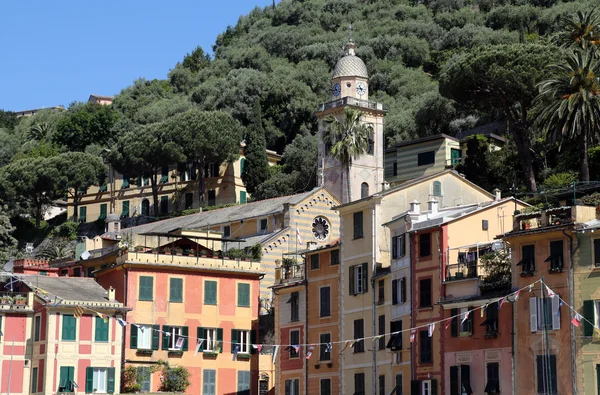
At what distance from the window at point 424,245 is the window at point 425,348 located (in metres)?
4.31

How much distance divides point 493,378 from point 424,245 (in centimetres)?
958

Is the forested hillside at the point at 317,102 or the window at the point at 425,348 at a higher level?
the forested hillside at the point at 317,102

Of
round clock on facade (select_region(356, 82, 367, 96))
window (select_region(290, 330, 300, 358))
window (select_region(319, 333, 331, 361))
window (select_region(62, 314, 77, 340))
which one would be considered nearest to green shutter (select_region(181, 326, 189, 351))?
window (select_region(290, 330, 300, 358))

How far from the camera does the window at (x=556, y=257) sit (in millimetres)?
58281

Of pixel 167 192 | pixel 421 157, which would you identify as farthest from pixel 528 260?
pixel 167 192

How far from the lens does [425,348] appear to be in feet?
215

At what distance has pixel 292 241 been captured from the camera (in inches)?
3713

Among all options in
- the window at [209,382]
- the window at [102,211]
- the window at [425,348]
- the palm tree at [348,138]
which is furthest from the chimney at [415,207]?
the window at [102,211]

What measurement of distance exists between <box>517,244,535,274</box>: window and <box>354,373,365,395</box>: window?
15.2 metres

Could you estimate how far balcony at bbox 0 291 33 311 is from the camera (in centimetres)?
7331

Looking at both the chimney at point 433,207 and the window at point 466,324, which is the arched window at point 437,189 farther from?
the window at point 466,324

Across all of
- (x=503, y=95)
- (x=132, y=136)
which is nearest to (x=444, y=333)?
(x=503, y=95)

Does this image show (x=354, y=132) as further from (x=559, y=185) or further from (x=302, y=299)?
(x=302, y=299)

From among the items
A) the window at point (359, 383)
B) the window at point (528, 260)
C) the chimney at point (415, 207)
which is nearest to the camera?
the window at point (528, 260)
